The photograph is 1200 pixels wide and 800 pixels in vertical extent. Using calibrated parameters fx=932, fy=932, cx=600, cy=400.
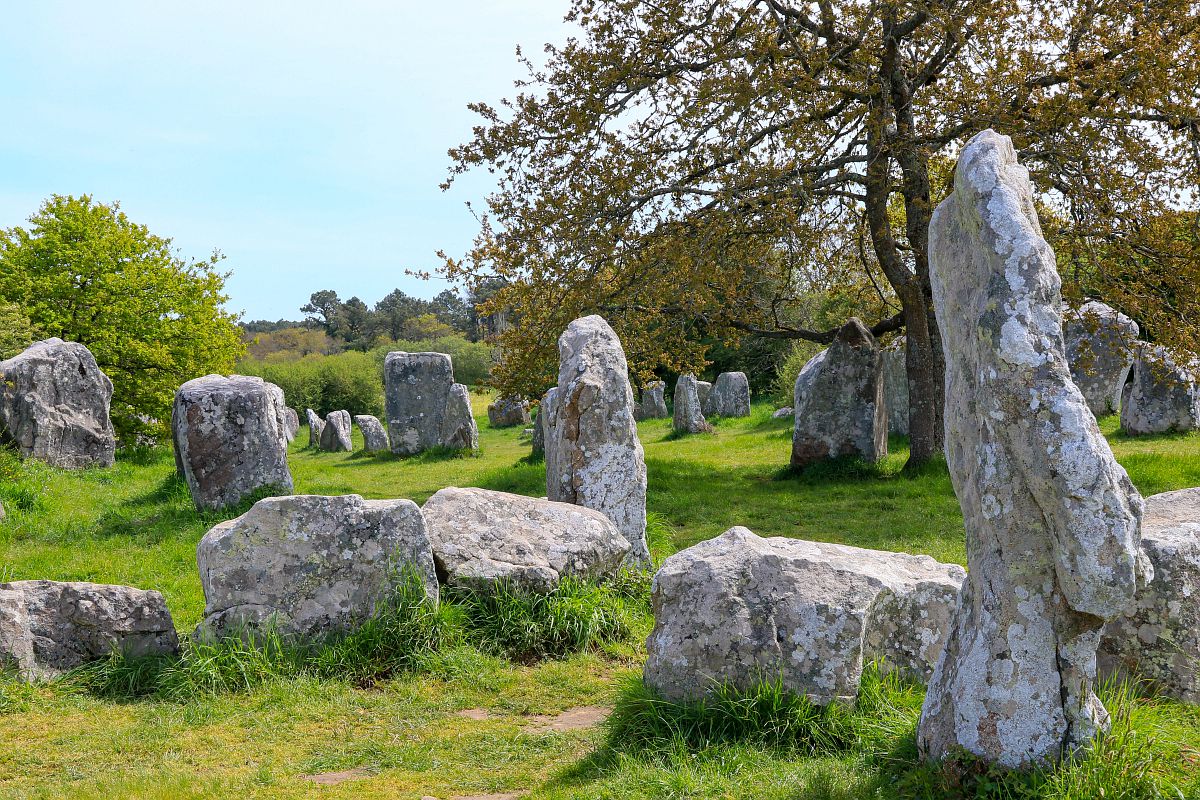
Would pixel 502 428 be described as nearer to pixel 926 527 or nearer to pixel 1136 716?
pixel 926 527

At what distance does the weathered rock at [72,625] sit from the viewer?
6.22 m

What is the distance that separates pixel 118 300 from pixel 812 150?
16.2 m

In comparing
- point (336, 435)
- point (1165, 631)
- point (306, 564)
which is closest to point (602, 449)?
point (306, 564)

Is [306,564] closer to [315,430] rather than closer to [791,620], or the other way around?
[791,620]

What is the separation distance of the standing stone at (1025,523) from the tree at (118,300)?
19278mm

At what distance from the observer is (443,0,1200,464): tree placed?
12000 mm

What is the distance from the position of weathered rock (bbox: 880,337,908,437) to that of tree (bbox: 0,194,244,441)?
15075mm

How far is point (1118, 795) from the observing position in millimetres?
3553

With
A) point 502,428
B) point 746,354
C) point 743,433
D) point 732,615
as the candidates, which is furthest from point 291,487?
point 746,354

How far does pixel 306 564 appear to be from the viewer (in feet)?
21.9

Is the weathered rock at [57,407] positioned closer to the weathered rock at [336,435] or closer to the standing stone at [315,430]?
the weathered rock at [336,435]

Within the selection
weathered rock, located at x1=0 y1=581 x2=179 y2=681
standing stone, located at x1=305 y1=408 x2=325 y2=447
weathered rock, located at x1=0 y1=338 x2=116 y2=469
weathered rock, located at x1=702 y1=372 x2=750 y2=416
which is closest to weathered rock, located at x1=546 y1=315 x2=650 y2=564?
weathered rock, located at x1=0 y1=581 x2=179 y2=681

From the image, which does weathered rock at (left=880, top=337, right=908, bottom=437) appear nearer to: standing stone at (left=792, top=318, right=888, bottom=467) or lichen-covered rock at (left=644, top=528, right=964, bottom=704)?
standing stone at (left=792, top=318, right=888, bottom=467)

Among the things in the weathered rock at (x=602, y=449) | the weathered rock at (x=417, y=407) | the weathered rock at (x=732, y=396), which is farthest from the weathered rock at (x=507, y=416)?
the weathered rock at (x=602, y=449)
